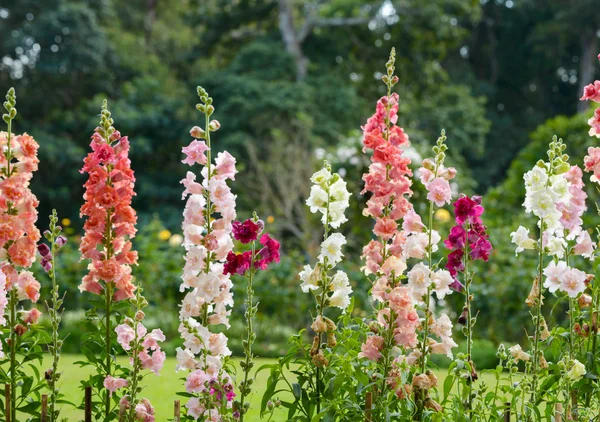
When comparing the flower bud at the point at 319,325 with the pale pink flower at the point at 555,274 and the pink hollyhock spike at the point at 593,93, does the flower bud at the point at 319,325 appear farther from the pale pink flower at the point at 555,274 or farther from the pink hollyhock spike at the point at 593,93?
the pink hollyhock spike at the point at 593,93

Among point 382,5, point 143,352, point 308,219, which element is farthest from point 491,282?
point 382,5

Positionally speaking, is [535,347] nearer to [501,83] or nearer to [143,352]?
[143,352]

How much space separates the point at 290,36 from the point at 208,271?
14064 millimetres

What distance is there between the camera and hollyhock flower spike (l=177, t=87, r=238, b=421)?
115 inches

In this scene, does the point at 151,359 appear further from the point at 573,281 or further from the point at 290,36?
the point at 290,36

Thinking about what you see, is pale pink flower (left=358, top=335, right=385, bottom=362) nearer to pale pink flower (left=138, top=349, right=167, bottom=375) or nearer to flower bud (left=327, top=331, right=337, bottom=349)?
flower bud (left=327, top=331, right=337, bottom=349)

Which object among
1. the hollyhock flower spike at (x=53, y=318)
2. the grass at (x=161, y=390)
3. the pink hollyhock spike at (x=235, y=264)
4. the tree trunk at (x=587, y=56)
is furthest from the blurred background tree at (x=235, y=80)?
the pink hollyhock spike at (x=235, y=264)

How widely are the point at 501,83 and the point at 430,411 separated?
20.0m

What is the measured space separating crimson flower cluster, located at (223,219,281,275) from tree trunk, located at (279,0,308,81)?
13.5 meters

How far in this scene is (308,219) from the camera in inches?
382

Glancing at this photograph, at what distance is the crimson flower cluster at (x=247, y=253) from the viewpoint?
2949 mm

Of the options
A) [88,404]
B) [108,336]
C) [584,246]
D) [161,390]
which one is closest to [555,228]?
[584,246]

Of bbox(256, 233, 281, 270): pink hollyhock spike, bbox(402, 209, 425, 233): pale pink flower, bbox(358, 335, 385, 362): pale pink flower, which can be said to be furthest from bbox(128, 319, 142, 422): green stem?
bbox(402, 209, 425, 233): pale pink flower

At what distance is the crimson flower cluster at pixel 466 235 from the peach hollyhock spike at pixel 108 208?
3.86ft
